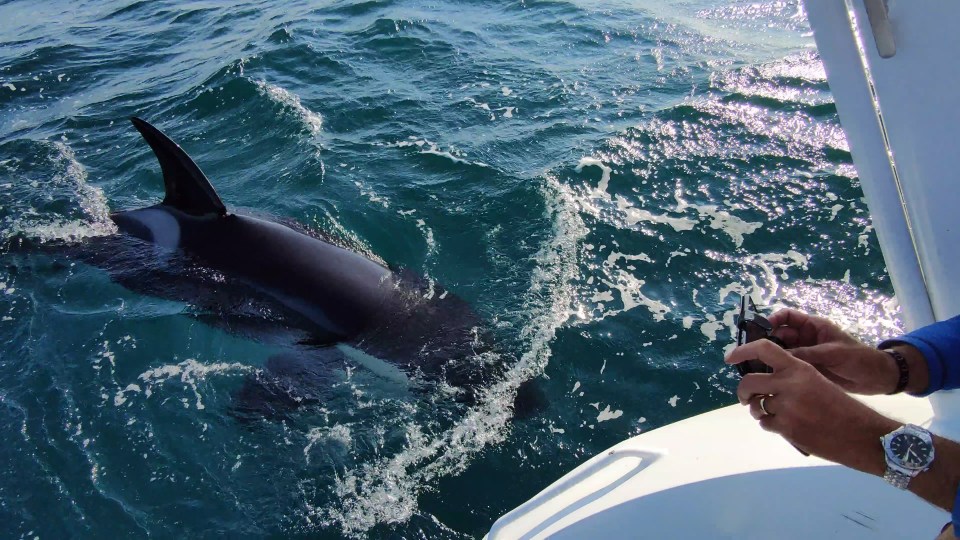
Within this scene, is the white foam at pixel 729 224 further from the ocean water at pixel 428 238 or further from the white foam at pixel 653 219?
the white foam at pixel 653 219

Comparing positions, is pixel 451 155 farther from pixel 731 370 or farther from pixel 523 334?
pixel 731 370

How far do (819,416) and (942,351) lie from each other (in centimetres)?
70

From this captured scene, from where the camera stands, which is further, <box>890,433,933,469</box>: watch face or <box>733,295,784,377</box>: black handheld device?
<box>733,295,784,377</box>: black handheld device

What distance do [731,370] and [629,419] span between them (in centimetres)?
94

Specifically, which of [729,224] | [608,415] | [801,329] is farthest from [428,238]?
[801,329]

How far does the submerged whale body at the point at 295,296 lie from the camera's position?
5727mm

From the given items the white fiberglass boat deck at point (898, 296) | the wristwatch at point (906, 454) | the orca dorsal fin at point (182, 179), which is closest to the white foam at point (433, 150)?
the orca dorsal fin at point (182, 179)

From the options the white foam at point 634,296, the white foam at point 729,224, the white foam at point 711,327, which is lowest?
the white foam at point 711,327

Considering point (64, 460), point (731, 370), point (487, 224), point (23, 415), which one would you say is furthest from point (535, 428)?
point (23, 415)

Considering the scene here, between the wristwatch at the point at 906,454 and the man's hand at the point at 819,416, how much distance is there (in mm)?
32

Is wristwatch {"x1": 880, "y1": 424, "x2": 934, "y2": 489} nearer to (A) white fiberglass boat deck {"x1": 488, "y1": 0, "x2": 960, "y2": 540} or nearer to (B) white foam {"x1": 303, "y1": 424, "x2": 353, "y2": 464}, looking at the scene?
(A) white fiberglass boat deck {"x1": 488, "y1": 0, "x2": 960, "y2": 540}

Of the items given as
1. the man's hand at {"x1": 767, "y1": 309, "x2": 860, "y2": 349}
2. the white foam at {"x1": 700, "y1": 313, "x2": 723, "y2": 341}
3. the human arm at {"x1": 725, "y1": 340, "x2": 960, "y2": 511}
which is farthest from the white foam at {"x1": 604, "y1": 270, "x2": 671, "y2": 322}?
the human arm at {"x1": 725, "y1": 340, "x2": 960, "y2": 511}

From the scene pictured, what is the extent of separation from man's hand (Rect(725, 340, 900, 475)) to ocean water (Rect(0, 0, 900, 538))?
284 centimetres

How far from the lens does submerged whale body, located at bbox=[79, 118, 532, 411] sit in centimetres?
573
